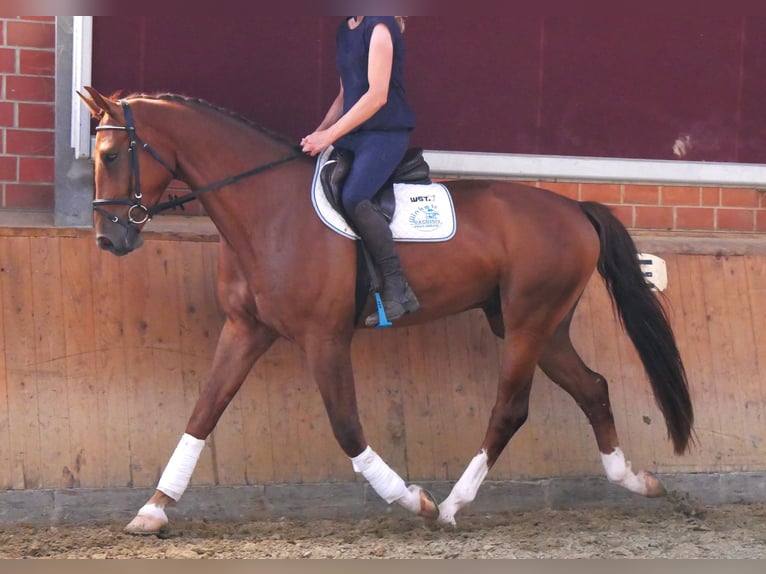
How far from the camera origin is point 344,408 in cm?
628

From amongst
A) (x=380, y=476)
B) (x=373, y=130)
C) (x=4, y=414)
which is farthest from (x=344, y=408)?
(x=4, y=414)

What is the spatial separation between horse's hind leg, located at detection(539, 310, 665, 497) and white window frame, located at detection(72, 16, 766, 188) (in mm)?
1427

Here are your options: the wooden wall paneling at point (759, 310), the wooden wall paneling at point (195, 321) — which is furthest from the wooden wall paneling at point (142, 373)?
the wooden wall paneling at point (759, 310)

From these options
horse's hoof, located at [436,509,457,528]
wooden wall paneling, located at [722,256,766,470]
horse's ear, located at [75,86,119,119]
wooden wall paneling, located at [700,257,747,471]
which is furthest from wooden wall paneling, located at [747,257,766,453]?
horse's ear, located at [75,86,119,119]

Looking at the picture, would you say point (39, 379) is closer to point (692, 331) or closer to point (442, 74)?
point (442, 74)

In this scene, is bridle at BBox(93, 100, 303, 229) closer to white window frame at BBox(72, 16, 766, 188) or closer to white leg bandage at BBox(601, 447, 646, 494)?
white window frame at BBox(72, 16, 766, 188)

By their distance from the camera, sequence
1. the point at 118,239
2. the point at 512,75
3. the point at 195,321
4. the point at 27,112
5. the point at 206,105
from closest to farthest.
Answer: the point at 118,239 → the point at 206,105 → the point at 195,321 → the point at 27,112 → the point at 512,75

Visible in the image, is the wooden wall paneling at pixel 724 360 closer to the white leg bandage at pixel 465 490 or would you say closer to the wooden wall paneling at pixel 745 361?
the wooden wall paneling at pixel 745 361

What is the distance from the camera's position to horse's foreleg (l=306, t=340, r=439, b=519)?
6258mm

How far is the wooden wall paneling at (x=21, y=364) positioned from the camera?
22.4 feet

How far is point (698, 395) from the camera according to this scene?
7.68m

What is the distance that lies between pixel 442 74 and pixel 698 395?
107 inches

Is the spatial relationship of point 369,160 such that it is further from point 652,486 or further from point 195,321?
point 652,486

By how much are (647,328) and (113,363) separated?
10.3ft
